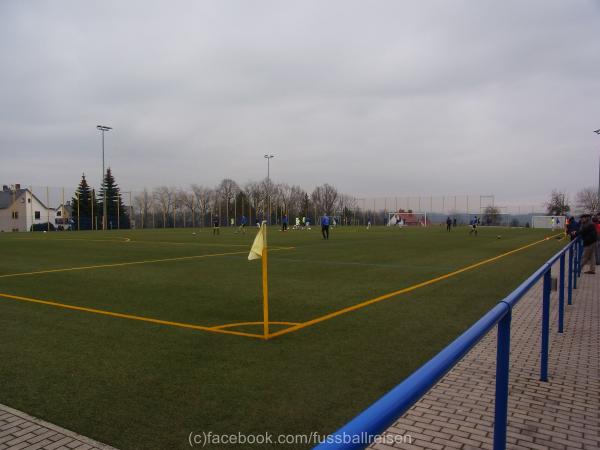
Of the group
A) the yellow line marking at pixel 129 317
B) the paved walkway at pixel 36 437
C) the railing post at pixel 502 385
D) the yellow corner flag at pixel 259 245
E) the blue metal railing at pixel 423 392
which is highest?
the yellow corner flag at pixel 259 245

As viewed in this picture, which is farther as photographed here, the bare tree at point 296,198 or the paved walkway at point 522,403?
the bare tree at point 296,198

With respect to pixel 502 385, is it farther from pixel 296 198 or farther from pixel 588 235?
pixel 296 198

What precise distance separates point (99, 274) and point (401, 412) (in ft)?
45.7

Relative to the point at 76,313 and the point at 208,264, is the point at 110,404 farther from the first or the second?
the point at 208,264

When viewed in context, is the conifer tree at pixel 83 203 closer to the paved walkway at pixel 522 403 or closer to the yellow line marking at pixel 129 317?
the yellow line marking at pixel 129 317

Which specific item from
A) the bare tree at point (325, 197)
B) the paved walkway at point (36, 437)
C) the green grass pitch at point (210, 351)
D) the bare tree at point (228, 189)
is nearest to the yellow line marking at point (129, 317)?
the green grass pitch at point (210, 351)

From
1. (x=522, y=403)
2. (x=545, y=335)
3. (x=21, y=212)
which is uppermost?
(x=21, y=212)

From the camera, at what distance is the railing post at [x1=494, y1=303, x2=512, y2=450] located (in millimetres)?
2525

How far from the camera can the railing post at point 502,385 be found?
2.53m

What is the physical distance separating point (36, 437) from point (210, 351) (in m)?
2.48

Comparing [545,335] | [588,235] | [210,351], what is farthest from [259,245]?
[588,235]

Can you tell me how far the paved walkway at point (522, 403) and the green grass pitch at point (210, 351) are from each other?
531 mm

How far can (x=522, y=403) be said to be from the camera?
14.7ft

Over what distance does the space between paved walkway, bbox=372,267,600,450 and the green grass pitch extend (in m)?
0.53
